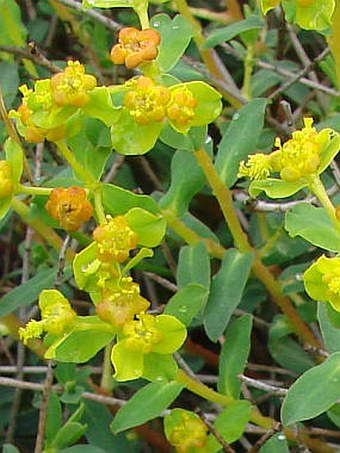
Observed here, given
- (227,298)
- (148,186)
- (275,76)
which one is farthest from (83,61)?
(227,298)

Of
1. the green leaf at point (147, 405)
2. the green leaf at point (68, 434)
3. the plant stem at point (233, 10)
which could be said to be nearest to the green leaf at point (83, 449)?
the green leaf at point (68, 434)

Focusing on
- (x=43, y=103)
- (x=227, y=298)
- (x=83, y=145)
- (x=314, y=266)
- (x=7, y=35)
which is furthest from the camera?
(x=7, y=35)

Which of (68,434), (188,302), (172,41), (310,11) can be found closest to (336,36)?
(310,11)

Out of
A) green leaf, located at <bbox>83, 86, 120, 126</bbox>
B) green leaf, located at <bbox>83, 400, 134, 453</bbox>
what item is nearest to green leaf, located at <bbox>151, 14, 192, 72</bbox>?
green leaf, located at <bbox>83, 86, 120, 126</bbox>

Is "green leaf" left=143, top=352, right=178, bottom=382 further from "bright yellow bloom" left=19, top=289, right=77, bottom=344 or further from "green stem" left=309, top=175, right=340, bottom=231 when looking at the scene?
"green stem" left=309, top=175, right=340, bottom=231

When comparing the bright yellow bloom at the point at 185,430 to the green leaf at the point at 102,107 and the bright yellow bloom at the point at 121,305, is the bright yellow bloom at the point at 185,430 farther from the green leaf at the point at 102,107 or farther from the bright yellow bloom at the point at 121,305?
→ the green leaf at the point at 102,107

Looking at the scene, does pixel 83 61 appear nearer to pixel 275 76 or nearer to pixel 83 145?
pixel 275 76
